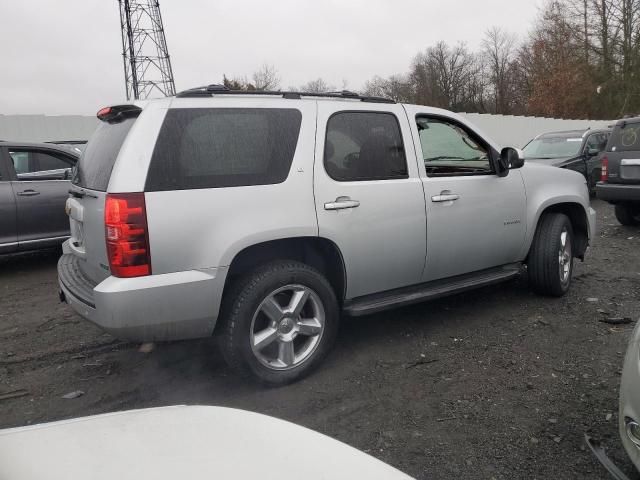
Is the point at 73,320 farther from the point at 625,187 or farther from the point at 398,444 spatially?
the point at 625,187

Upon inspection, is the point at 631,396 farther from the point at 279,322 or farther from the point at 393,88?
the point at 393,88

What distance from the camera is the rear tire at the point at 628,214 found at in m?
9.03

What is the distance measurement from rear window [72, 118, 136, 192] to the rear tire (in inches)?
340

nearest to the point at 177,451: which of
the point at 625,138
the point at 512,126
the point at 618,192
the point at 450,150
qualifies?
the point at 450,150

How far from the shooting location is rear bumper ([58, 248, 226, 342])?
9.38 ft

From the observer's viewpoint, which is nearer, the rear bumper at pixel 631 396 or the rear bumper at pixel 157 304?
the rear bumper at pixel 631 396

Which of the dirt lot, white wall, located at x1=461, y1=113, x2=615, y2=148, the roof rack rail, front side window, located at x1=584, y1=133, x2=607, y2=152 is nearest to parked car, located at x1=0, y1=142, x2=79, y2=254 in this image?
the dirt lot

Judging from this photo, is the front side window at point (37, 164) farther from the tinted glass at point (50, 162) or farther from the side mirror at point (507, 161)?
the side mirror at point (507, 161)

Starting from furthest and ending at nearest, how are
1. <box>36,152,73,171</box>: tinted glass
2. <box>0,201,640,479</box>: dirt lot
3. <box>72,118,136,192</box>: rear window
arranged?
<box>36,152,73,171</box>: tinted glass
<box>72,118,136,192</box>: rear window
<box>0,201,640,479</box>: dirt lot

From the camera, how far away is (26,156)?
22.5 ft

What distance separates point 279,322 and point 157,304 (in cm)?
81

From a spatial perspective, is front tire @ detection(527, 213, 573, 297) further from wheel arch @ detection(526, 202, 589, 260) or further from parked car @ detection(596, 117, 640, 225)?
parked car @ detection(596, 117, 640, 225)

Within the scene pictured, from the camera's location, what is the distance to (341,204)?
3.48 meters

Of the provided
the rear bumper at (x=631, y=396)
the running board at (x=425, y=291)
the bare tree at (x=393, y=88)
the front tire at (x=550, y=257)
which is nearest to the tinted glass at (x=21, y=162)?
the running board at (x=425, y=291)
